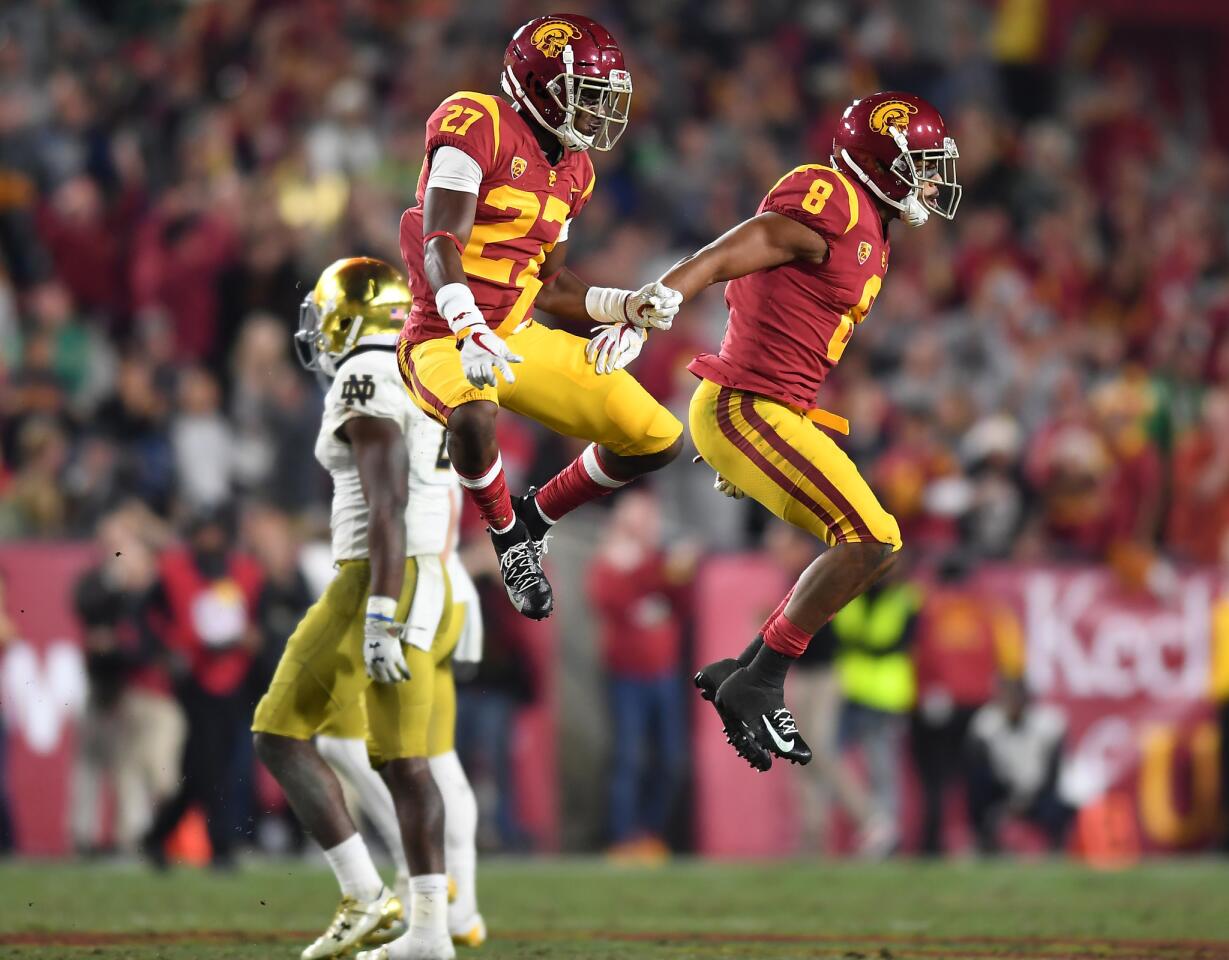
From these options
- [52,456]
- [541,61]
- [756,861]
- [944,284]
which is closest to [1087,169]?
[944,284]

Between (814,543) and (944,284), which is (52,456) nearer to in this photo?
(814,543)

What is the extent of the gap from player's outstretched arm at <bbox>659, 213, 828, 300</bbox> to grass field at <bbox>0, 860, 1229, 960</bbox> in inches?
99.6

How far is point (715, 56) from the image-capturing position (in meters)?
16.5

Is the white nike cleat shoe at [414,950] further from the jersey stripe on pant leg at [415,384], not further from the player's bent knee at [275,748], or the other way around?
the jersey stripe on pant leg at [415,384]

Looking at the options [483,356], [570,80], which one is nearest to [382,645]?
[483,356]

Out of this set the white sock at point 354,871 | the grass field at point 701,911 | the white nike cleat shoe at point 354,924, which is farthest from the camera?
the grass field at point 701,911

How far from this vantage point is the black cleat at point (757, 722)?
7.16 meters

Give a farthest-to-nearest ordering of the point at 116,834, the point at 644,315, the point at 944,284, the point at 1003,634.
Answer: the point at 944,284
the point at 1003,634
the point at 116,834
the point at 644,315

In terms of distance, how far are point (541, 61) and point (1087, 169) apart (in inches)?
426

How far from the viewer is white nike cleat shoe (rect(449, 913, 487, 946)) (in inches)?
320

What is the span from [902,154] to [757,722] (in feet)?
6.38

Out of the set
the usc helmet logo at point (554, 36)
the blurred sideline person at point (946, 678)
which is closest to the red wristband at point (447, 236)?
the usc helmet logo at point (554, 36)

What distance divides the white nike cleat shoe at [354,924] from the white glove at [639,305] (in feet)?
7.35

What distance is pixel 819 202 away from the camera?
282 inches
